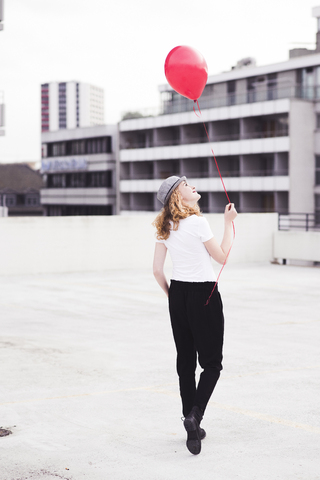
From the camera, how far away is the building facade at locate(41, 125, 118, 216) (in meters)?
78.9

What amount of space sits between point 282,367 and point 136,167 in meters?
68.2

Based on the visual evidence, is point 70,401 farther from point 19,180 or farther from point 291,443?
point 19,180

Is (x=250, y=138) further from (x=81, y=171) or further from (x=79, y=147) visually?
(x=79, y=147)

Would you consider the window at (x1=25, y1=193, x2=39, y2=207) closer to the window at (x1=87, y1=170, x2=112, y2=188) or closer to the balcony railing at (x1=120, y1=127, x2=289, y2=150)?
the window at (x1=87, y1=170, x2=112, y2=188)

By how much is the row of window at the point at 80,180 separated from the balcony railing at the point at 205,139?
5.00 m

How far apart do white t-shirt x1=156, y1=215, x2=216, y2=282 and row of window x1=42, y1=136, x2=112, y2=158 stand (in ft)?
249

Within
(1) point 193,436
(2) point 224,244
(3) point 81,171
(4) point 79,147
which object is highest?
(4) point 79,147

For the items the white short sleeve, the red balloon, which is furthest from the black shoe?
the red balloon

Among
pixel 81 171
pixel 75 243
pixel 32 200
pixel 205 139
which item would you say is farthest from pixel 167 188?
pixel 32 200

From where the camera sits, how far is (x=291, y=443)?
4.46 m

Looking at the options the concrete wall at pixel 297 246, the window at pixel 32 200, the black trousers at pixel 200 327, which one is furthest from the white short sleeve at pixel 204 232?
the window at pixel 32 200

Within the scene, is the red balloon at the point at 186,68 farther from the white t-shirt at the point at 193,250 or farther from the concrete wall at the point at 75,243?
the concrete wall at the point at 75,243

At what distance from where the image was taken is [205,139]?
64.8 metres

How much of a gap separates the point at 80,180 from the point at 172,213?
80.7 metres
